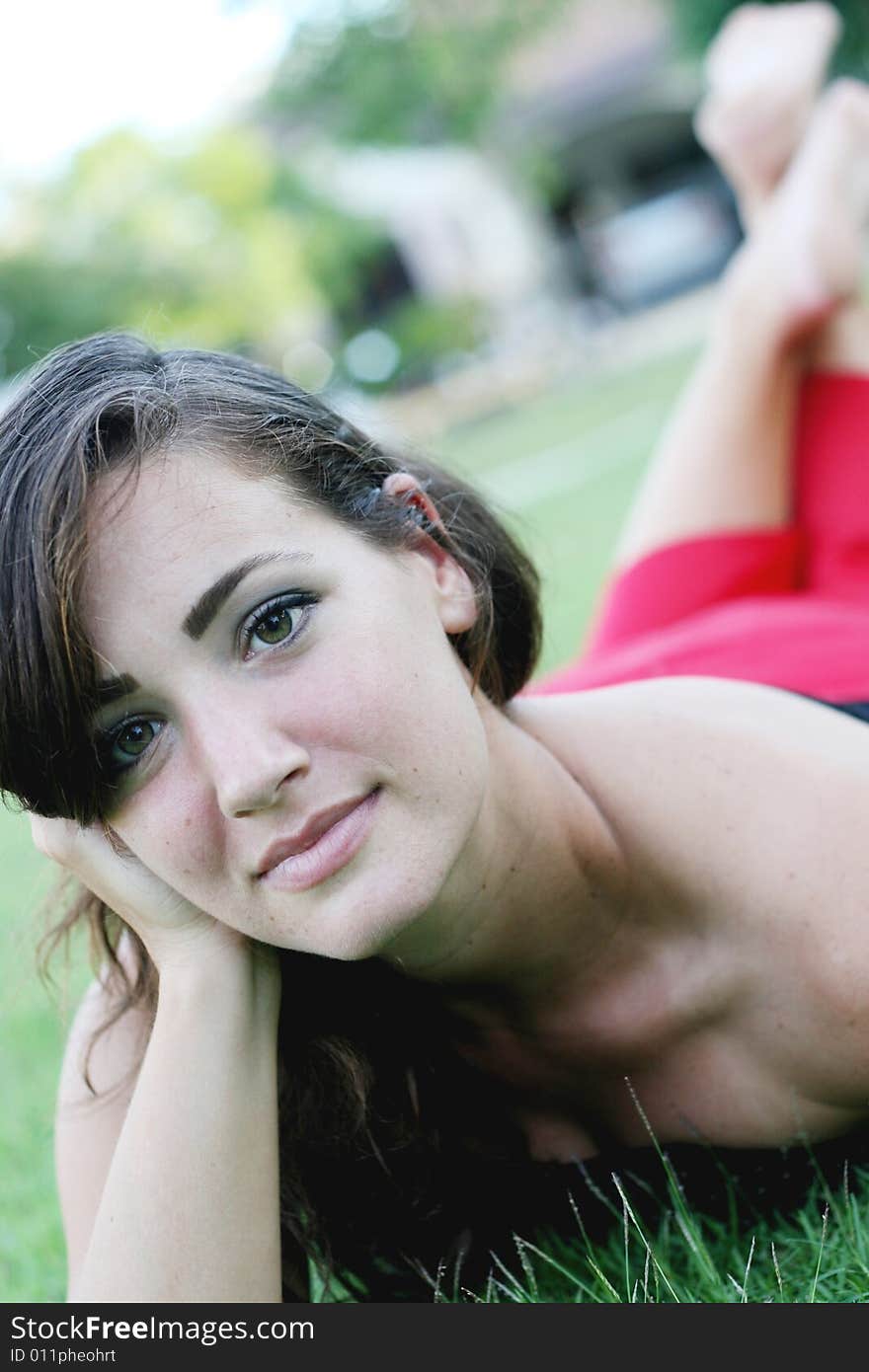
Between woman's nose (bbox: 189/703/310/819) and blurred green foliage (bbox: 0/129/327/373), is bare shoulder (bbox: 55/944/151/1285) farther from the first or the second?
blurred green foliage (bbox: 0/129/327/373)

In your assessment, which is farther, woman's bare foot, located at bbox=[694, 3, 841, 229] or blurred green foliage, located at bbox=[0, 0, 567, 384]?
blurred green foliage, located at bbox=[0, 0, 567, 384]

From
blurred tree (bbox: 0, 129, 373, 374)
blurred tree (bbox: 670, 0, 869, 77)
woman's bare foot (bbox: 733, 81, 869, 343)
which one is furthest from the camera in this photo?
blurred tree (bbox: 0, 129, 373, 374)

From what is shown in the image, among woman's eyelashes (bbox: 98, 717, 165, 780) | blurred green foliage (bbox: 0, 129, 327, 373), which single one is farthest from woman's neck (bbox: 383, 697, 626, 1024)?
blurred green foliage (bbox: 0, 129, 327, 373)

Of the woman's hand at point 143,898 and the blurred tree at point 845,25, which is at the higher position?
the blurred tree at point 845,25

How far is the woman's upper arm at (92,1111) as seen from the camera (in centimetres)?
229

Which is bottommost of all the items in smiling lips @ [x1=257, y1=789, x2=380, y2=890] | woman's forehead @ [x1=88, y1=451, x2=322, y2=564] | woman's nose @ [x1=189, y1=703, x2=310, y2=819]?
smiling lips @ [x1=257, y1=789, x2=380, y2=890]

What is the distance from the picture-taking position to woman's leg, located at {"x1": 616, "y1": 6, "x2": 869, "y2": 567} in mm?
3887

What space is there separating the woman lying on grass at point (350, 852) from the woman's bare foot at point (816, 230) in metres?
1.38

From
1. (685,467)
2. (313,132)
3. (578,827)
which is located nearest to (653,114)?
(313,132)

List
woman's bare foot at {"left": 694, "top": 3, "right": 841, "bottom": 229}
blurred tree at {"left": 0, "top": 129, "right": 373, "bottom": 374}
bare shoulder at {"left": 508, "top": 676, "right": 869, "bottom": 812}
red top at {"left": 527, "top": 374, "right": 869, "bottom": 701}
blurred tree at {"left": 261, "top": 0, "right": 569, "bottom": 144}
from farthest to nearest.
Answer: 1. blurred tree at {"left": 261, "top": 0, "right": 569, "bottom": 144}
2. blurred tree at {"left": 0, "top": 129, "right": 373, "bottom": 374}
3. woman's bare foot at {"left": 694, "top": 3, "right": 841, "bottom": 229}
4. red top at {"left": 527, "top": 374, "right": 869, "bottom": 701}
5. bare shoulder at {"left": 508, "top": 676, "right": 869, "bottom": 812}

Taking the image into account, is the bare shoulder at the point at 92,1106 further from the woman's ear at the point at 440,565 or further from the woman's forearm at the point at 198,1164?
the woman's ear at the point at 440,565

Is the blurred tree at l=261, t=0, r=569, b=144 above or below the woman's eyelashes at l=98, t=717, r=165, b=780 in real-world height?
above

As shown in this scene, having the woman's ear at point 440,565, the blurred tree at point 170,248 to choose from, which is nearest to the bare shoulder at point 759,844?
the woman's ear at point 440,565

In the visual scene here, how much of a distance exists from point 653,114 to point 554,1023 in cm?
3150
